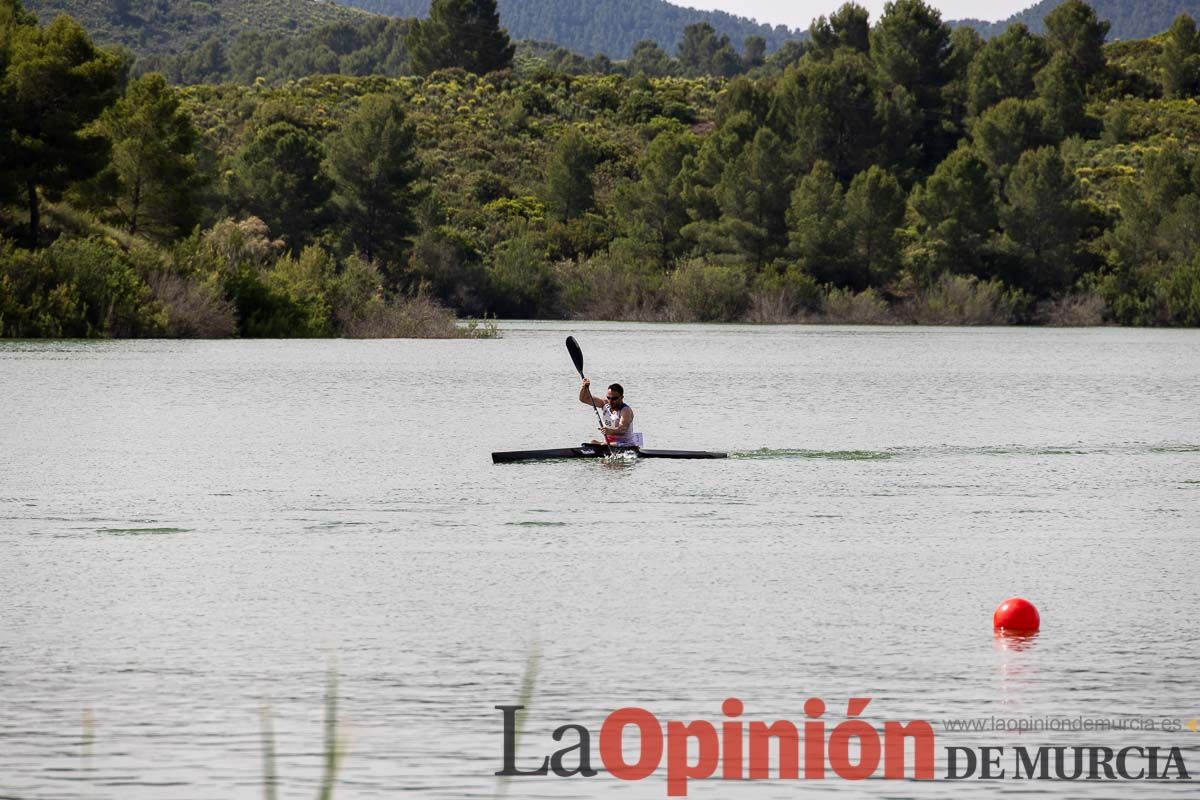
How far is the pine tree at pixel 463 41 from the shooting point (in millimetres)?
131500

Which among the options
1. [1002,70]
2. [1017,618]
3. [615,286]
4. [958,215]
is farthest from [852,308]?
[1017,618]

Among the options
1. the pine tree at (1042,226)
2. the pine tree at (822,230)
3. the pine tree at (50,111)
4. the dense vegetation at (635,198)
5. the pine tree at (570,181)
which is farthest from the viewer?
the pine tree at (570,181)

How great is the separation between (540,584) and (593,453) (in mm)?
9137

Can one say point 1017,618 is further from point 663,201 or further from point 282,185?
point 663,201

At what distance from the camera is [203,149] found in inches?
3275

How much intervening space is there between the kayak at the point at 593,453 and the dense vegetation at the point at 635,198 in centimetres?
3373

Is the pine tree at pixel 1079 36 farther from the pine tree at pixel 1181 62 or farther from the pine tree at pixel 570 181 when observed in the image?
the pine tree at pixel 570 181

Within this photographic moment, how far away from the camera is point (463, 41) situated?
13162 centimetres

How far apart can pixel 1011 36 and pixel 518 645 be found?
98.0m

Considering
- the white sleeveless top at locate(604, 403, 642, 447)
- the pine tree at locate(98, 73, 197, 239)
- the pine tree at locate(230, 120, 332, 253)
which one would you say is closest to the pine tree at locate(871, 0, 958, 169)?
the pine tree at locate(230, 120, 332, 253)

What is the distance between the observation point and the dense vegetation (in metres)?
56.4

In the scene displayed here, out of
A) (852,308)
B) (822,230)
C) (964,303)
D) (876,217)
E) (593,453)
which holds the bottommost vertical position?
(852,308)

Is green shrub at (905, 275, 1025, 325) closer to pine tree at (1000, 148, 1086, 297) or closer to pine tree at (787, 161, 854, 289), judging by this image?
pine tree at (1000, 148, 1086, 297)

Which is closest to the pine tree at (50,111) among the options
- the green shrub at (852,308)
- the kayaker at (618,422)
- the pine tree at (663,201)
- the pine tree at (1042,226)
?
the kayaker at (618,422)
